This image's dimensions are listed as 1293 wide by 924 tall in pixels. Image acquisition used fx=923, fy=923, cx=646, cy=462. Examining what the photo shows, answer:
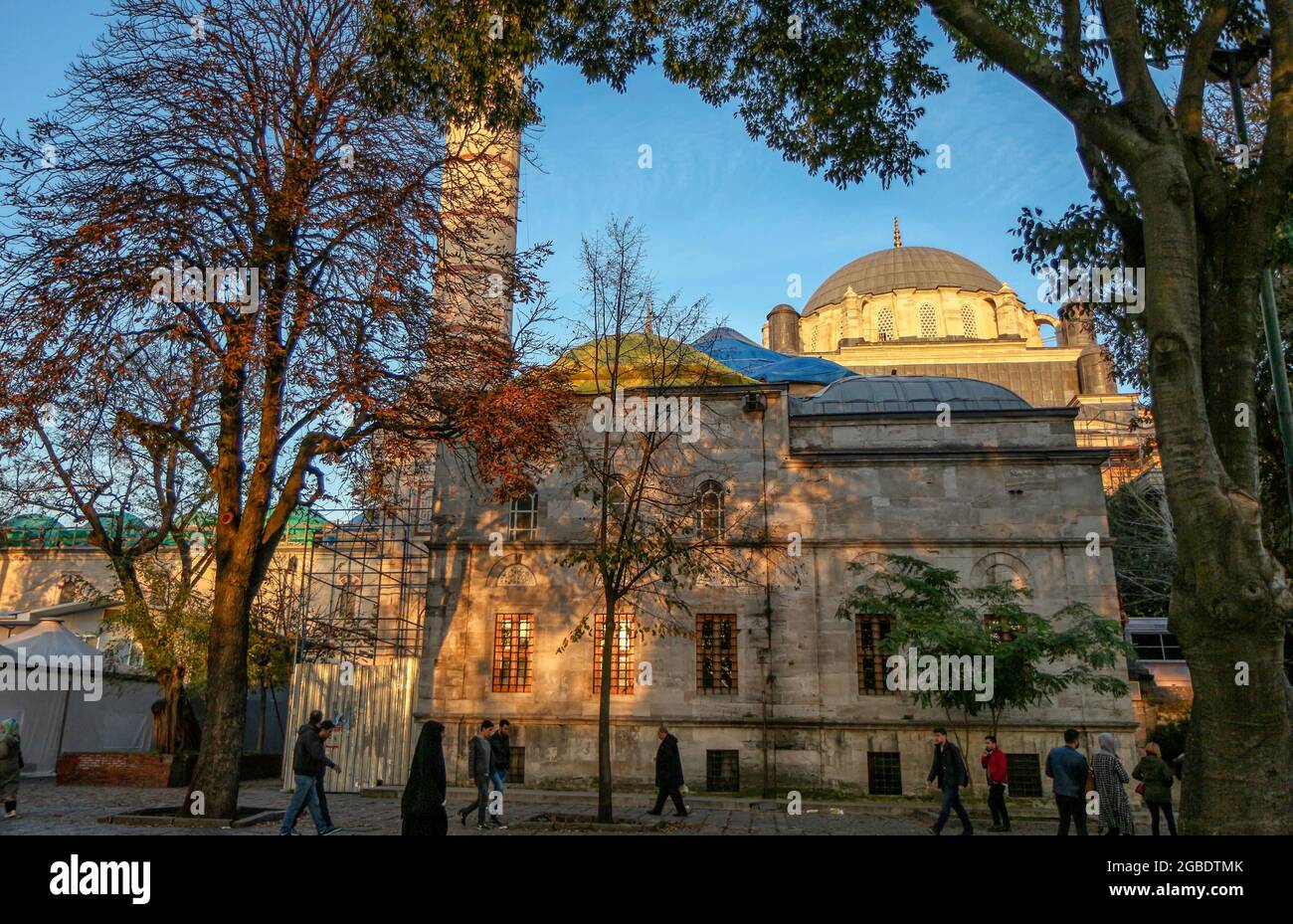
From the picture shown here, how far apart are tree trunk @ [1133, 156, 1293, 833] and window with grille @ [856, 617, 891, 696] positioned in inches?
513

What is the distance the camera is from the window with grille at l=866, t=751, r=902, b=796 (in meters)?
19.6

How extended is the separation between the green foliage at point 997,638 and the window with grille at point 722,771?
13.3 feet

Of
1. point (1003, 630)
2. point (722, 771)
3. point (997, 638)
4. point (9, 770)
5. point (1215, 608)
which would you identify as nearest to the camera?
point (1215, 608)

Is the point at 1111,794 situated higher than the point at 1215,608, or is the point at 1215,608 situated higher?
the point at 1215,608

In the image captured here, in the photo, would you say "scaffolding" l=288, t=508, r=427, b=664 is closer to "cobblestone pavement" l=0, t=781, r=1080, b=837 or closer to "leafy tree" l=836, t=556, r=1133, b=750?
"cobblestone pavement" l=0, t=781, r=1080, b=837

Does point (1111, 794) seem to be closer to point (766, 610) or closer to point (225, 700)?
point (766, 610)

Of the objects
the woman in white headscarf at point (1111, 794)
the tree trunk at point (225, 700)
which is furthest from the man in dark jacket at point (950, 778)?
the tree trunk at point (225, 700)

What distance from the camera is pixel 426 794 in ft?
25.7

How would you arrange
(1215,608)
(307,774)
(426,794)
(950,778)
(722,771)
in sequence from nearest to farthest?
(1215,608), (426,794), (307,774), (950,778), (722,771)

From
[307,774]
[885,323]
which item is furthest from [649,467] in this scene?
[885,323]

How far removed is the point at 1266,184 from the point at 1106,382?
177 ft

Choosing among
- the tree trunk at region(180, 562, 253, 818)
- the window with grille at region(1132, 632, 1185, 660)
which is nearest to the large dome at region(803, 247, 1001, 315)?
the window with grille at region(1132, 632, 1185, 660)

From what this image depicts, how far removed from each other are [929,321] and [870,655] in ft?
142
